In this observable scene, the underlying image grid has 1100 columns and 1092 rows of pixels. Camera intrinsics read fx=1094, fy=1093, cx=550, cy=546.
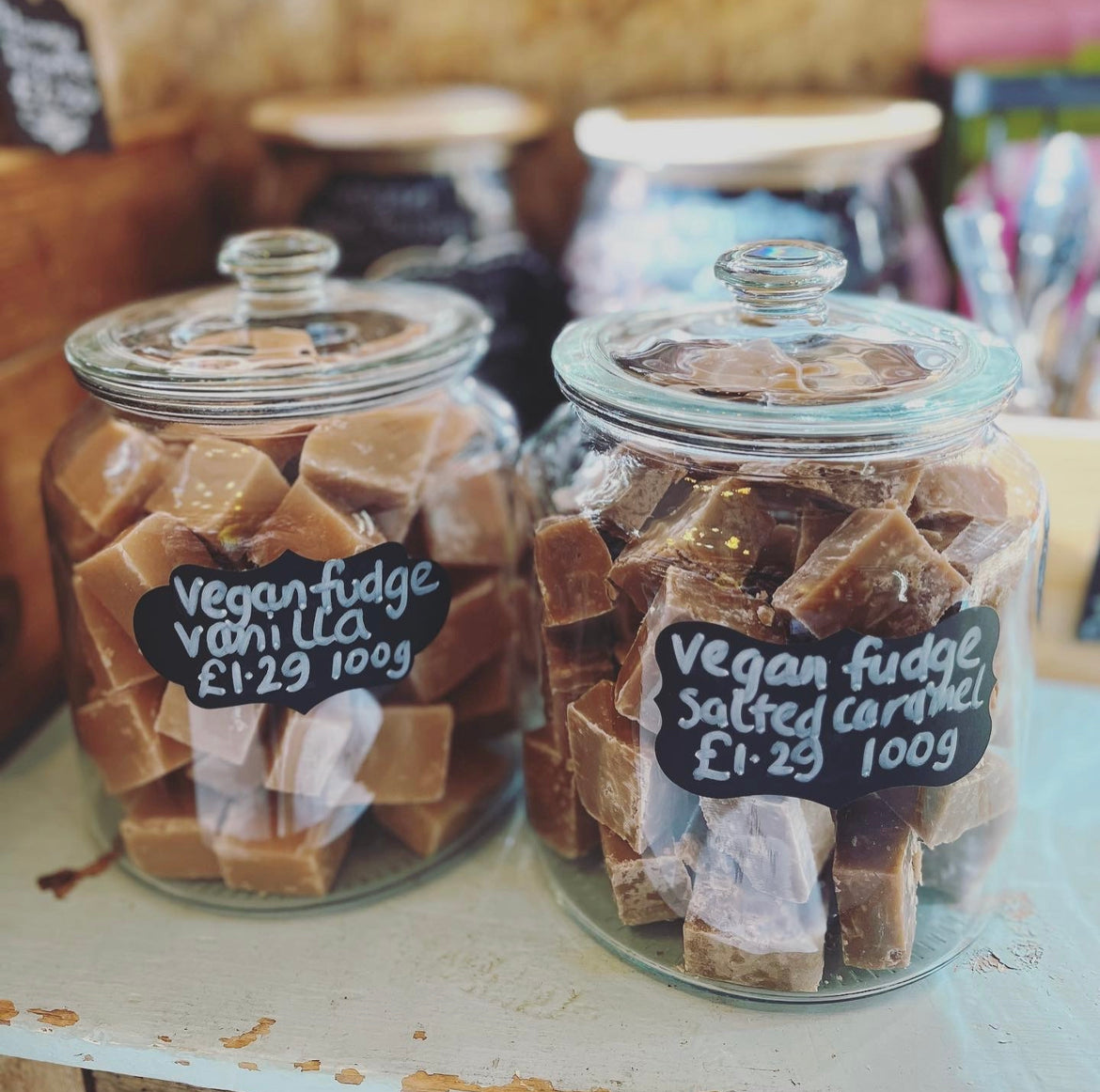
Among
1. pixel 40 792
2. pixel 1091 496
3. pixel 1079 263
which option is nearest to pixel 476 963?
pixel 40 792

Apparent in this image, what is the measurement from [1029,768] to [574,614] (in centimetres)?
48

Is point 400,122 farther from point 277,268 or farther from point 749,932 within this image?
point 749,932

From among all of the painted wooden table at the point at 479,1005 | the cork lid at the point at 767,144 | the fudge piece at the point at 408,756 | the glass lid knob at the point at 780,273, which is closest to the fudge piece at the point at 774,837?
the painted wooden table at the point at 479,1005

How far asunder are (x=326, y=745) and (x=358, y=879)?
0.40 ft

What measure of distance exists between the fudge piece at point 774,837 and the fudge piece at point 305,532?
282mm

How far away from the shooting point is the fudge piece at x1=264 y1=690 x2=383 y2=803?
0.73 metres

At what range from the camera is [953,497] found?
0.66 metres

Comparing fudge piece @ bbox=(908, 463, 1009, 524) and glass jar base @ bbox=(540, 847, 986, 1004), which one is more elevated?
fudge piece @ bbox=(908, 463, 1009, 524)

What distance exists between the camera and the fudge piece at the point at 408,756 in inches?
30.0

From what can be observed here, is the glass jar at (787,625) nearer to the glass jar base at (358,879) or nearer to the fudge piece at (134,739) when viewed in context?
the glass jar base at (358,879)

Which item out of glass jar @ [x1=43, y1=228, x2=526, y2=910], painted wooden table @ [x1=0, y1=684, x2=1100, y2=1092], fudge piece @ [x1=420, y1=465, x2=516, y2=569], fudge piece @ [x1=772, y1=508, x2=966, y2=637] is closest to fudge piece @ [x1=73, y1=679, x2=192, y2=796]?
glass jar @ [x1=43, y1=228, x2=526, y2=910]

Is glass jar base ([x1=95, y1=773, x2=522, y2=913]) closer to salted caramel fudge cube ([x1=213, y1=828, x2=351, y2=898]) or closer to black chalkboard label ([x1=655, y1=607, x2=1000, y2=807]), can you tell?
salted caramel fudge cube ([x1=213, y1=828, x2=351, y2=898])

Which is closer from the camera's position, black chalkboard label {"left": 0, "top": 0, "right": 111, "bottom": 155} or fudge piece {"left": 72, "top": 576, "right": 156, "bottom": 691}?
fudge piece {"left": 72, "top": 576, "right": 156, "bottom": 691}

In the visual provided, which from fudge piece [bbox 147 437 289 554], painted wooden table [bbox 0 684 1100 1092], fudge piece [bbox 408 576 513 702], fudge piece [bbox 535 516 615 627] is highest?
fudge piece [bbox 147 437 289 554]
